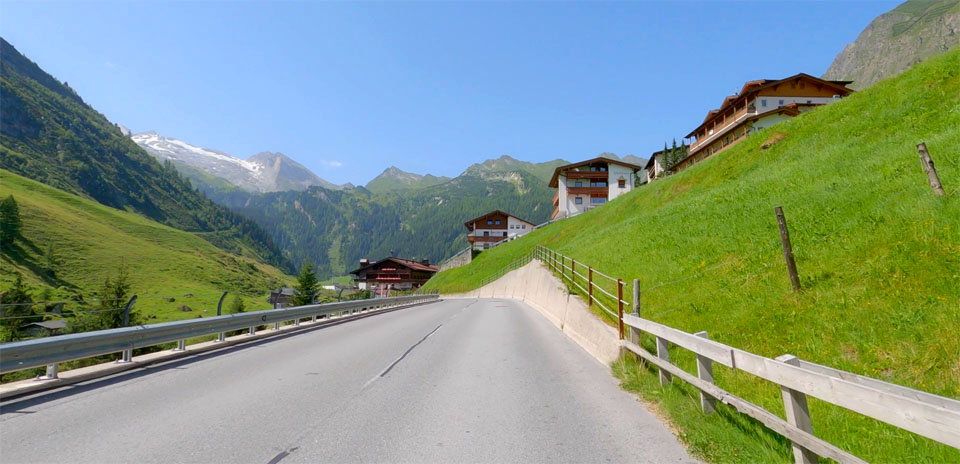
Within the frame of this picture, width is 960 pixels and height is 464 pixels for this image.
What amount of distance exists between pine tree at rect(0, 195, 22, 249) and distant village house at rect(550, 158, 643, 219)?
120 metres

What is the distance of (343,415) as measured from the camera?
579 cm

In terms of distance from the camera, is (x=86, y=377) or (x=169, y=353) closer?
(x=86, y=377)

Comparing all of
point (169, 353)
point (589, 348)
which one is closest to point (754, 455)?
point (589, 348)

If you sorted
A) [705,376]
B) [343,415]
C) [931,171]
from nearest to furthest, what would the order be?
[705,376], [343,415], [931,171]

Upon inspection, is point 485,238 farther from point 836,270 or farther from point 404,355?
point 836,270

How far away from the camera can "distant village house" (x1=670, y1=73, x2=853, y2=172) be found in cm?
5306

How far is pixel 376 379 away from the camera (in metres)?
7.90

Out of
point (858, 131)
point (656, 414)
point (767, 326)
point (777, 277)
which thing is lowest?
point (656, 414)

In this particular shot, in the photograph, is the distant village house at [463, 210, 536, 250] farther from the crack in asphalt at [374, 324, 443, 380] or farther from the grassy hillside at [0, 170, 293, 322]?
the crack in asphalt at [374, 324, 443, 380]

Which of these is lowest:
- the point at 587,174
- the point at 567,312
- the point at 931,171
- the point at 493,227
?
the point at 567,312

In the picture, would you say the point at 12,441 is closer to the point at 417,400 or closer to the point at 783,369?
the point at 417,400

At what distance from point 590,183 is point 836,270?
77.6 m

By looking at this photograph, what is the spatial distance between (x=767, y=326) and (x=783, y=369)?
18.3ft

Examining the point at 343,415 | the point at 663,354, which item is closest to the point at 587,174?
the point at 663,354
